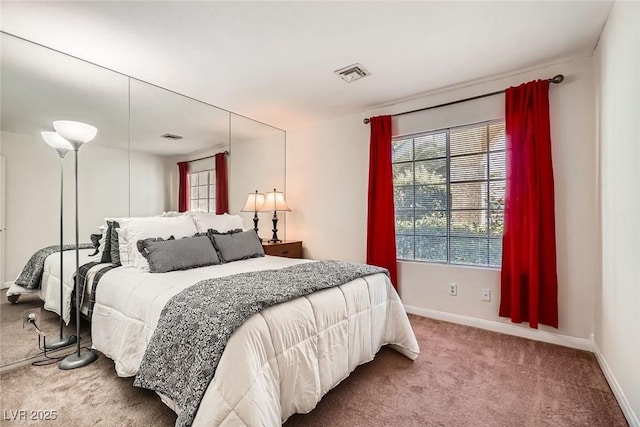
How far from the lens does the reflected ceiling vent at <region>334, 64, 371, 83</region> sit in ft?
8.79

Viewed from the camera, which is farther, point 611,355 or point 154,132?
point 154,132

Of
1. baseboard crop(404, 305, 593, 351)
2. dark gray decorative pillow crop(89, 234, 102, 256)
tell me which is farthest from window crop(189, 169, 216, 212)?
baseboard crop(404, 305, 593, 351)

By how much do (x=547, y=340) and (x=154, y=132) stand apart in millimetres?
4070

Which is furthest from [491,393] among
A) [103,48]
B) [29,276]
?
[103,48]

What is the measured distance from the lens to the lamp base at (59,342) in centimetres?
233

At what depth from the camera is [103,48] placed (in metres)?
2.32

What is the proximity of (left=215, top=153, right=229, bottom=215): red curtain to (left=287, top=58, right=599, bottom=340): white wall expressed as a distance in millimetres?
1098

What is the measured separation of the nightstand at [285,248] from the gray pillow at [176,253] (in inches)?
46.0

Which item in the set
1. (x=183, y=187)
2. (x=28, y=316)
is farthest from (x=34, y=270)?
(x=183, y=187)

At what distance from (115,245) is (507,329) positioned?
350 cm

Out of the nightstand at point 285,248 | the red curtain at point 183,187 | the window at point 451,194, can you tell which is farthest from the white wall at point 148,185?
the window at point 451,194

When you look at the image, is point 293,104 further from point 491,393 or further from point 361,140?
point 491,393

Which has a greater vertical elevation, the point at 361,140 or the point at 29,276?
the point at 361,140

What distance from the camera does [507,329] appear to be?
9.29 feet
